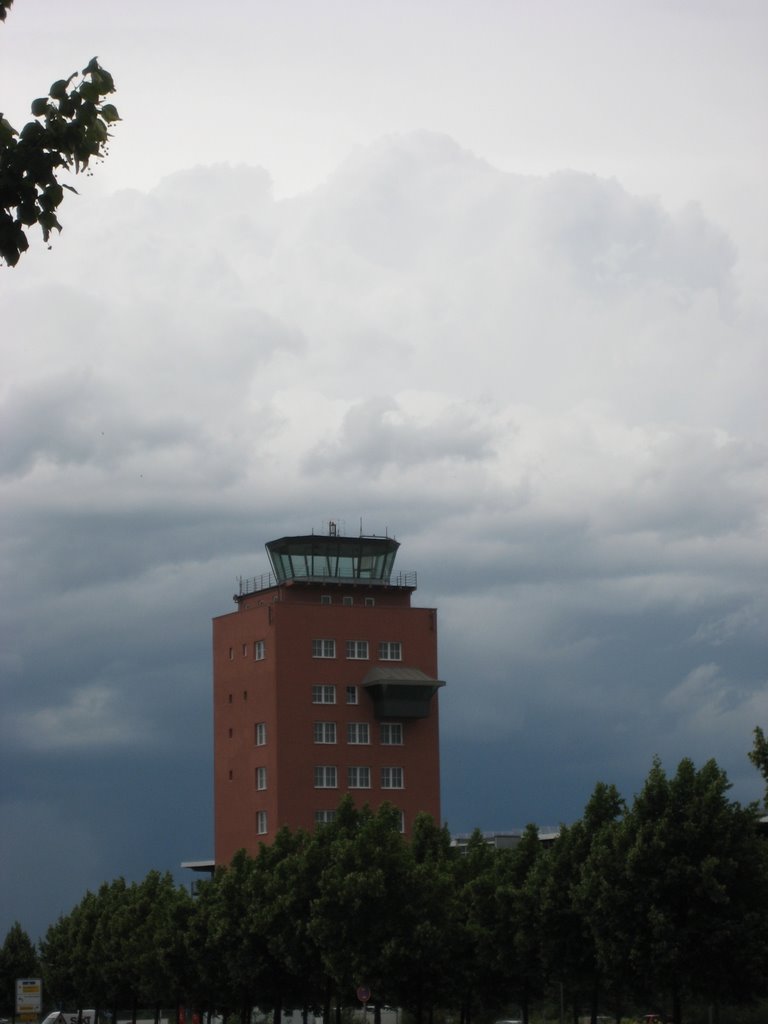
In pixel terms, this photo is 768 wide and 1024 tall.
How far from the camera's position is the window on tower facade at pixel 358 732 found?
429ft

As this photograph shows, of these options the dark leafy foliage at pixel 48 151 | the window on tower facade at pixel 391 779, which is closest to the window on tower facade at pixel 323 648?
the window on tower facade at pixel 391 779

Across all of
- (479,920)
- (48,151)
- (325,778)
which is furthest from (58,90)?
(325,778)

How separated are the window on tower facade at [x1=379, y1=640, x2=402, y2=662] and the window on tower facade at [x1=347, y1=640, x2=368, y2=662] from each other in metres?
1.43

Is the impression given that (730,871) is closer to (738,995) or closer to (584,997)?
(738,995)

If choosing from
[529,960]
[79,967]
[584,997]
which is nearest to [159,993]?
[79,967]

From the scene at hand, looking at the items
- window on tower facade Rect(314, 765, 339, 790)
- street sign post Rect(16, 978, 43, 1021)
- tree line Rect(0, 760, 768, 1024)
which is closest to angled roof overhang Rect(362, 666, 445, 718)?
window on tower facade Rect(314, 765, 339, 790)

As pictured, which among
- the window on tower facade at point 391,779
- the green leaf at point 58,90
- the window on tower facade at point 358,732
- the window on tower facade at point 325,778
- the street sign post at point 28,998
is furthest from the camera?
the window on tower facade at point 358,732

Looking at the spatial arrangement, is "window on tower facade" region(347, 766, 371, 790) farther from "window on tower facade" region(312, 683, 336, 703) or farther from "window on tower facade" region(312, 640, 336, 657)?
"window on tower facade" region(312, 640, 336, 657)

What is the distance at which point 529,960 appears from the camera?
64312mm

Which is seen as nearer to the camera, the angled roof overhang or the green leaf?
the green leaf

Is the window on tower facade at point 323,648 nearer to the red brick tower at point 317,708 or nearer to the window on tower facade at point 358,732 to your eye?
the red brick tower at point 317,708

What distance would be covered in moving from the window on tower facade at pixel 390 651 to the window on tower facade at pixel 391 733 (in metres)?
5.90

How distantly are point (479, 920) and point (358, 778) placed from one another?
6196 centimetres

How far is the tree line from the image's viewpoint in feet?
173
